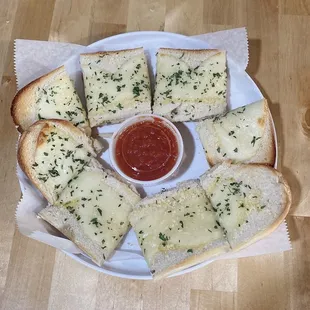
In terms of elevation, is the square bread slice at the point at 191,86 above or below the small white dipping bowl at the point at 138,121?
above

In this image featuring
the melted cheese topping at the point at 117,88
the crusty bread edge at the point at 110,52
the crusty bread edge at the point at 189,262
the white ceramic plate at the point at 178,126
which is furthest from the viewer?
the crusty bread edge at the point at 110,52

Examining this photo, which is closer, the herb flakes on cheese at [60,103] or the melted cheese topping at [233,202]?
the melted cheese topping at [233,202]

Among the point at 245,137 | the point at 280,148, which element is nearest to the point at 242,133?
the point at 245,137

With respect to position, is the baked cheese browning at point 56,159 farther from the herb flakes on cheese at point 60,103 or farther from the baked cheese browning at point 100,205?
the herb flakes on cheese at point 60,103

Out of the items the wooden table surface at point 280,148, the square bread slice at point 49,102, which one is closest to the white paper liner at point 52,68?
the square bread slice at point 49,102

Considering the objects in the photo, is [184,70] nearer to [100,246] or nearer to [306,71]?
[306,71]

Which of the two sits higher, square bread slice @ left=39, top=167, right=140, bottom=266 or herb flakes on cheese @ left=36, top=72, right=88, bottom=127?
herb flakes on cheese @ left=36, top=72, right=88, bottom=127

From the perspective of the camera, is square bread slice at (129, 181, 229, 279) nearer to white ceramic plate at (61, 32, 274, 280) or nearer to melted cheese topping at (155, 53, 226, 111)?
white ceramic plate at (61, 32, 274, 280)

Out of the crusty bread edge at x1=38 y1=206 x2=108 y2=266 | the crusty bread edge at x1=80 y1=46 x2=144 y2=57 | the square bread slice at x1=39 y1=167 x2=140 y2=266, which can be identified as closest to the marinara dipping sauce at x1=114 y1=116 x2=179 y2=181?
the square bread slice at x1=39 y1=167 x2=140 y2=266

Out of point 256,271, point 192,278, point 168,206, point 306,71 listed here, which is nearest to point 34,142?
point 168,206
